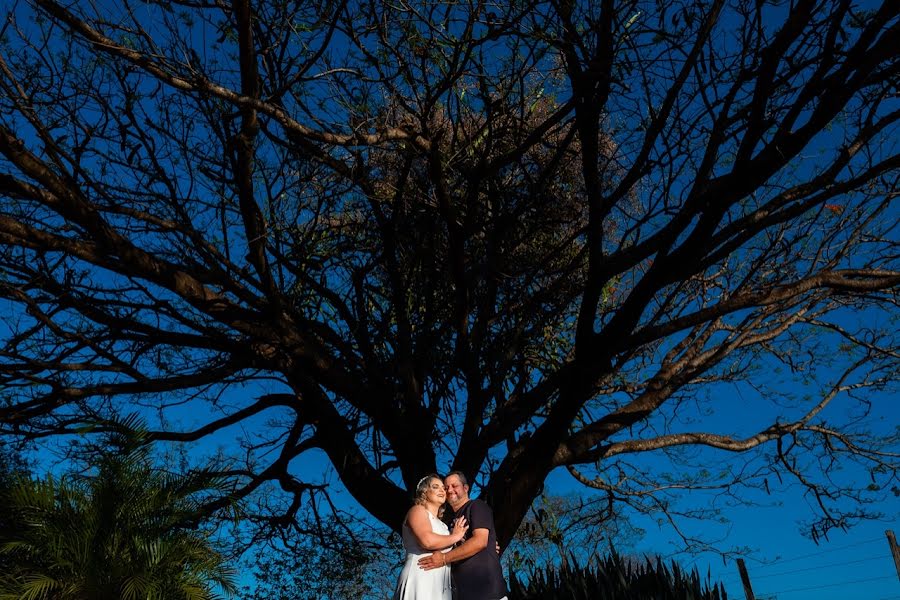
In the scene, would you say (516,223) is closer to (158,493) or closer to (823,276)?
(823,276)

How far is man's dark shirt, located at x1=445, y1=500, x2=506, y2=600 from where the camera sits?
606 centimetres

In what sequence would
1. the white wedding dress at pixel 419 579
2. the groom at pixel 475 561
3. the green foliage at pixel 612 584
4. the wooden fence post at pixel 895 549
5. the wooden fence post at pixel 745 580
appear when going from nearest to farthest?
1. the groom at pixel 475 561
2. the white wedding dress at pixel 419 579
3. the green foliage at pixel 612 584
4. the wooden fence post at pixel 745 580
5. the wooden fence post at pixel 895 549

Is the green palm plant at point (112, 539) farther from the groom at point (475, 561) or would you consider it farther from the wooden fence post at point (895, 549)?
the wooden fence post at point (895, 549)

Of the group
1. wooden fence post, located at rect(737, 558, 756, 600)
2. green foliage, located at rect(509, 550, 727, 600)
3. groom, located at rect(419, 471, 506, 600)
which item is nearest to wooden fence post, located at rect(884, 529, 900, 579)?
wooden fence post, located at rect(737, 558, 756, 600)

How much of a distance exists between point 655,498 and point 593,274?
502cm

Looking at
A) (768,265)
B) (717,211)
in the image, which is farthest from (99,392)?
(768,265)

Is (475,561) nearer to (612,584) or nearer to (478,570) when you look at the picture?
(478,570)

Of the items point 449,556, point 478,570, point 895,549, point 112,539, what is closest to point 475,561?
point 478,570

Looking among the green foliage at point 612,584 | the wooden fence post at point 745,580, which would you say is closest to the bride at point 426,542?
the green foliage at point 612,584

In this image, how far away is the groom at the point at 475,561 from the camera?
6.02m

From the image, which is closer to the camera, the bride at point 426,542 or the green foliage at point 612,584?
the bride at point 426,542

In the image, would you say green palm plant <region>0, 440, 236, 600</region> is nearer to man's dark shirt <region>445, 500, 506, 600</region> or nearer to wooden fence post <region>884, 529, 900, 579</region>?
man's dark shirt <region>445, 500, 506, 600</region>

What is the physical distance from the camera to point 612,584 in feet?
25.7

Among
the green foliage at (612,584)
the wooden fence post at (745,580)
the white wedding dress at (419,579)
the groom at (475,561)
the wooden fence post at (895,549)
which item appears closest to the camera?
the groom at (475,561)
